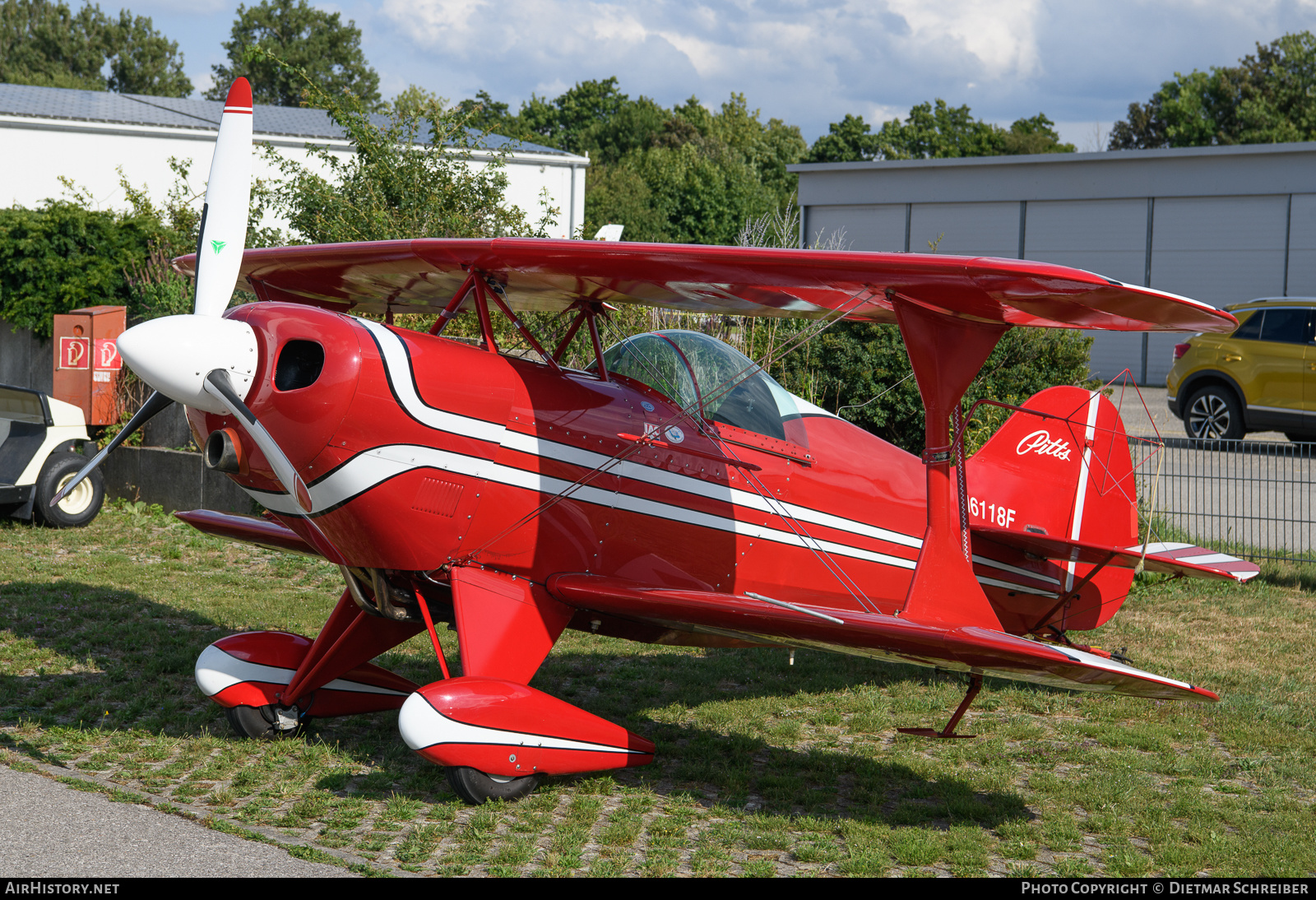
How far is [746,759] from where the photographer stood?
18.9 ft

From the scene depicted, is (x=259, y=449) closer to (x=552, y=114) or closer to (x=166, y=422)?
(x=166, y=422)

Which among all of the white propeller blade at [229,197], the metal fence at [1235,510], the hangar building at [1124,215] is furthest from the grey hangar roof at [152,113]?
the white propeller blade at [229,197]

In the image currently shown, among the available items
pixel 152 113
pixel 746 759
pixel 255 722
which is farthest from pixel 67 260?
pixel 152 113

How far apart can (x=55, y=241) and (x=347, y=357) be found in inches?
512

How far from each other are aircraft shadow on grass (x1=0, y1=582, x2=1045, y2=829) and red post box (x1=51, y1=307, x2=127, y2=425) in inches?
176

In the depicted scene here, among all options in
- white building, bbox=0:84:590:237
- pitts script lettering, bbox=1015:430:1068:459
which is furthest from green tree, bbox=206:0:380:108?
pitts script lettering, bbox=1015:430:1068:459

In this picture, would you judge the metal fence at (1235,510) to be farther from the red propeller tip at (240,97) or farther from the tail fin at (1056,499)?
the red propeller tip at (240,97)

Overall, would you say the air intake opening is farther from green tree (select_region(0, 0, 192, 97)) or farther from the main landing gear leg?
green tree (select_region(0, 0, 192, 97))

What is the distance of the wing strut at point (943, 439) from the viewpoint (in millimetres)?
5027

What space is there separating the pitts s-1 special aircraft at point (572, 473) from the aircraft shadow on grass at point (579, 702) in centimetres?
38

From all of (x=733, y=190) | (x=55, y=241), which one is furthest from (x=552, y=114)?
(x=55, y=241)

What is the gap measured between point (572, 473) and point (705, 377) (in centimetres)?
96

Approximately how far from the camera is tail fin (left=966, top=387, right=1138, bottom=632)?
671cm

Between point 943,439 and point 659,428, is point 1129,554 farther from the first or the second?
point 659,428
